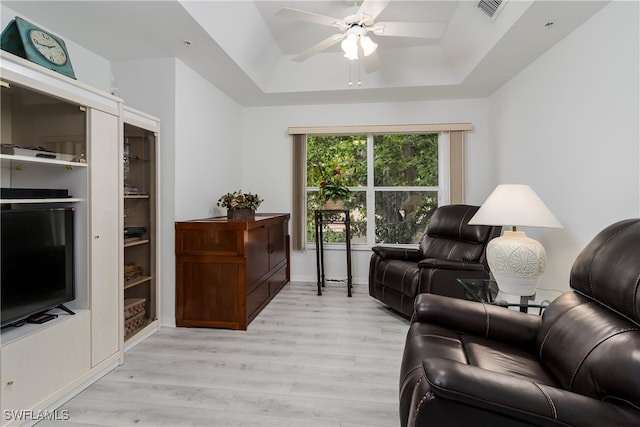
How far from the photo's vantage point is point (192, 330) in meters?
2.75

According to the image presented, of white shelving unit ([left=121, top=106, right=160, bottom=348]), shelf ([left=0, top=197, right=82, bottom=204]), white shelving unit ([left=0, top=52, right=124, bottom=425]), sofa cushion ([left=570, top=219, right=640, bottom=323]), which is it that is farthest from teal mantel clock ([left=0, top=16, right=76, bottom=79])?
sofa cushion ([left=570, top=219, right=640, bottom=323])

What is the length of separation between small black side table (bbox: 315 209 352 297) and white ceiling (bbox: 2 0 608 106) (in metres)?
1.43

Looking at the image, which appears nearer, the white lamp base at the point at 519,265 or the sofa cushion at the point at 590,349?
the sofa cushion at the point at 590,349

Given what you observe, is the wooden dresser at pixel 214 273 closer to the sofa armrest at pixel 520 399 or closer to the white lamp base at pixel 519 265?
the white lamp base at pixel 519 265

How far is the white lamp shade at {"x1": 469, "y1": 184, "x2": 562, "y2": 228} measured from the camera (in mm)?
1991

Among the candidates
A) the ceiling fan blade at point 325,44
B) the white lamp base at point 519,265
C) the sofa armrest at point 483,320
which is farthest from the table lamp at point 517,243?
the ceiling fan blade at point 325,44

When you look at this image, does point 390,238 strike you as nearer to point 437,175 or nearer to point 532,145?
point 437,175

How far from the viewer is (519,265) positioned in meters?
1.92

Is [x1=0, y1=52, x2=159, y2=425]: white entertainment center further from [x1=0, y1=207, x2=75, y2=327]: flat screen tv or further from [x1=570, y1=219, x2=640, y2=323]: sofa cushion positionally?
[x1=570, y1=219, x2=640, y2=323]: sofa cushion

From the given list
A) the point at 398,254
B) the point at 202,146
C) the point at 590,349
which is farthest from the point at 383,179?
the point at 590,349

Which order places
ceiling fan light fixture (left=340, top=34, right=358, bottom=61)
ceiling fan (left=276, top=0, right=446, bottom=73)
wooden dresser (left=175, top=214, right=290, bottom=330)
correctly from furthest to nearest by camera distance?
wooden dresser (left=175, top=214, right=290, bottom=330) → ceiling fan light fixture (left=340, top=34, right=358, bottom=61) → ceiling fan (left=276, top=0, right=446, bottom=73)

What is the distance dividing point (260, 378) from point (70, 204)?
156 cm
